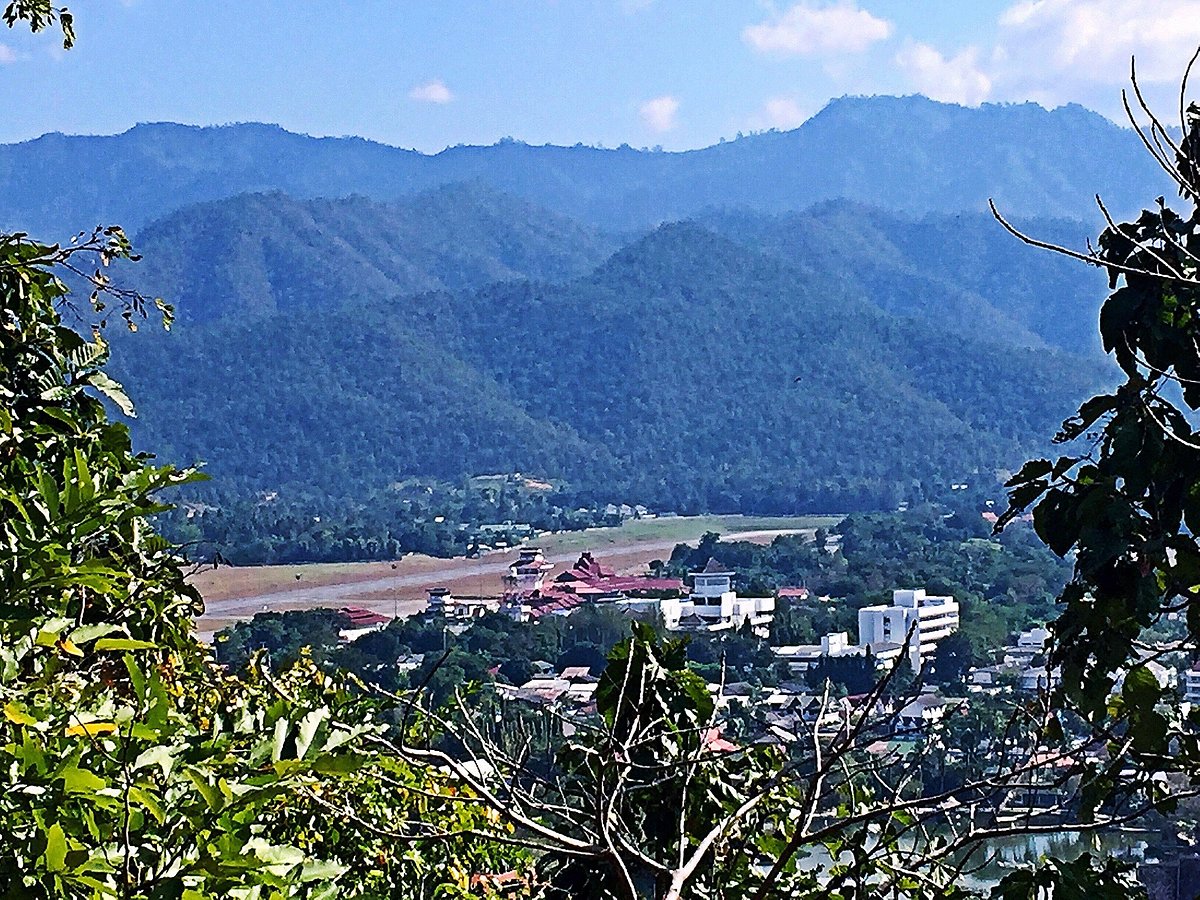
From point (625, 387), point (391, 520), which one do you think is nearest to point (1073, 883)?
point (391, 520)

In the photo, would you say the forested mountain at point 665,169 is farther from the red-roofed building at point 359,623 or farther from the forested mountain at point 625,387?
the red-roofed building at point 359,623

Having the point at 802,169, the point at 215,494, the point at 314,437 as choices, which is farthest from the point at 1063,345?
the point at 802,169

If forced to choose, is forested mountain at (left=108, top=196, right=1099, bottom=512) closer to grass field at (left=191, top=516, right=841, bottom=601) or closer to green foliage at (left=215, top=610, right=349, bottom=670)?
grass field at (left=191, top=516, right=841, bottom=601)

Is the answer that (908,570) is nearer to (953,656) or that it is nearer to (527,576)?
(527,576)

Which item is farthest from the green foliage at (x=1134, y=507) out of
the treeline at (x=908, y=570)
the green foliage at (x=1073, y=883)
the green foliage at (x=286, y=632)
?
the treeline at (x=908, y=570)

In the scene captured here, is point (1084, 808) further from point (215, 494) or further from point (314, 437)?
point (314, 437)

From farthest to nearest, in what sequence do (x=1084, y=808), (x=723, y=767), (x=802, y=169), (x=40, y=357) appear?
(x=802, y=169) → (x=40, y=357) → (x=723, y=767) → (x=1084, y=808)

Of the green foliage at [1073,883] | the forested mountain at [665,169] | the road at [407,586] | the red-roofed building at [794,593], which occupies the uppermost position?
the forested mountain at [665,169]
